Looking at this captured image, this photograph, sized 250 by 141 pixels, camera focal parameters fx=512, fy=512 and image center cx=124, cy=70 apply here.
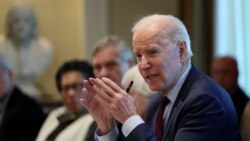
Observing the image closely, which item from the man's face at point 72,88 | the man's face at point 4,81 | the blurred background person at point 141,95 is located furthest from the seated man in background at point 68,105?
the blurred background person at point 141,95

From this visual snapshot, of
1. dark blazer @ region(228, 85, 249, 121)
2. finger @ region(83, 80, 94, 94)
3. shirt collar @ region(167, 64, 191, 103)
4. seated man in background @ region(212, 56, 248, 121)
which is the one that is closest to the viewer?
shirt collar @ region(167, 64, 191, 103)

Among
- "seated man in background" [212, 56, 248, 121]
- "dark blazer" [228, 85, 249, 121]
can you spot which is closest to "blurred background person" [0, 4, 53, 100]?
"seated man in background" [212, 56, 248, 121]

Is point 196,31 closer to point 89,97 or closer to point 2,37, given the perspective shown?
point 2,37

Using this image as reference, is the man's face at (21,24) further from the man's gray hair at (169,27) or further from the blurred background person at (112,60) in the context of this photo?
the man's gray hair at (169,27)


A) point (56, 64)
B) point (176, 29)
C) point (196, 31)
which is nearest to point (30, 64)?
point (56, 64)

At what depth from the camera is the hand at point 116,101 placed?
1.81 meters

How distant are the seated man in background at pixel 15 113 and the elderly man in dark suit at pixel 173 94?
1.59m

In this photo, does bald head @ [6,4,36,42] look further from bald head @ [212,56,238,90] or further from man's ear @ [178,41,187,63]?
man's ear @ [178,41,187,63]

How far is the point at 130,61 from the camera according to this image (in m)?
3.11

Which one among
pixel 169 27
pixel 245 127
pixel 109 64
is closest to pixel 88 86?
pixel 169 27

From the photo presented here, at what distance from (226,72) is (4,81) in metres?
1.53

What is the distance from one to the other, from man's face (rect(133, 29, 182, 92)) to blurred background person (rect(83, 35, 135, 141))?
113 cm

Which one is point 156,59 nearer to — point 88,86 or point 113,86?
point 113,86

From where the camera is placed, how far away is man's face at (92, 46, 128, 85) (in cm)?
298
